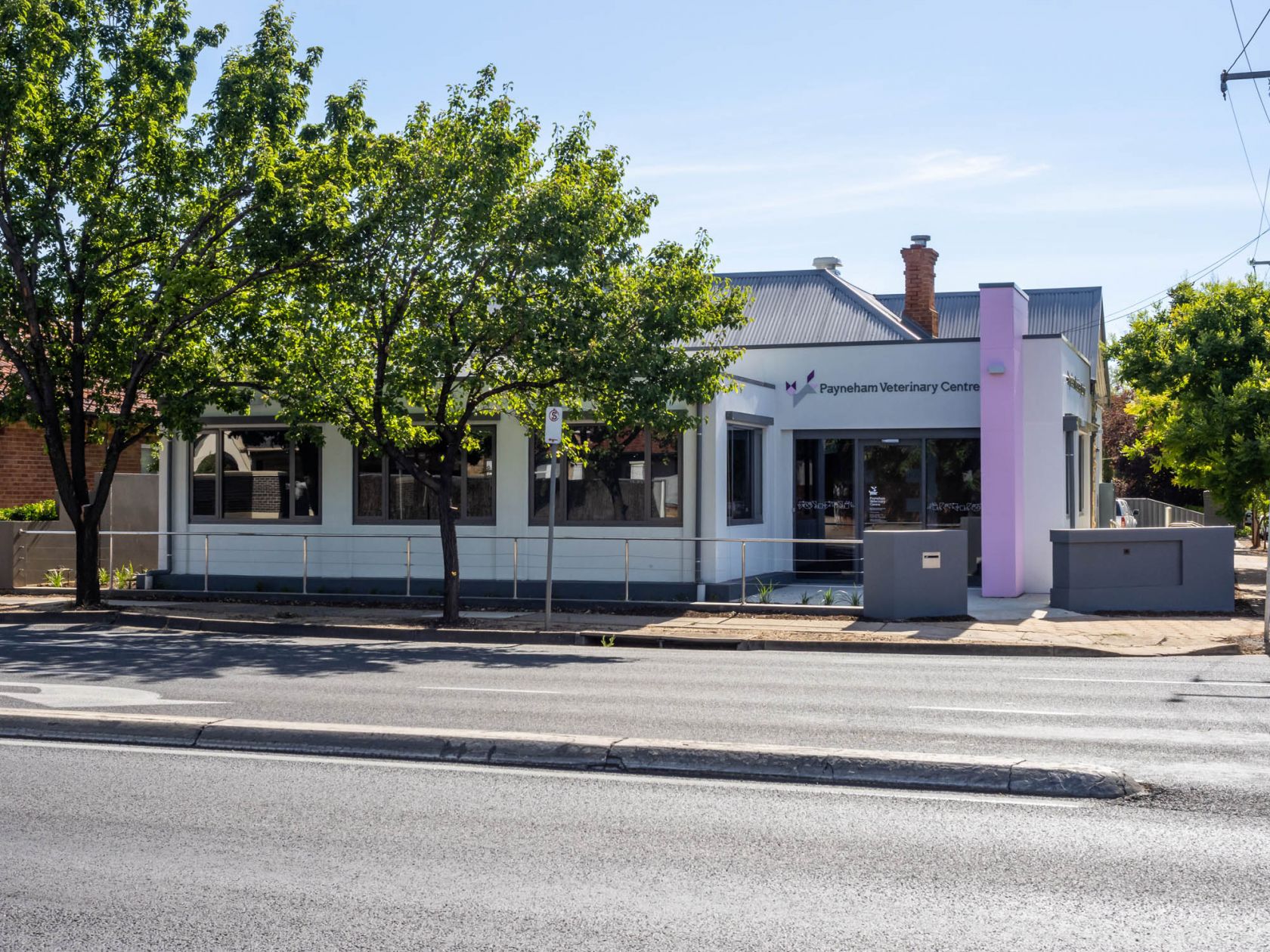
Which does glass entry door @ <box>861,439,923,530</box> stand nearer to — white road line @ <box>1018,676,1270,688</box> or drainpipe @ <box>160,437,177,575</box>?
white road line @ <box>1018,676,1270,688</box>

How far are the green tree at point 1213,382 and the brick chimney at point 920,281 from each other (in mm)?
5328

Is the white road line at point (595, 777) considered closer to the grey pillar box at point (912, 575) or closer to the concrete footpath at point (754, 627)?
the concrete footpath at point (754, 627)

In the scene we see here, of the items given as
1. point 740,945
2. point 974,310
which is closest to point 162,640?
point 740,945

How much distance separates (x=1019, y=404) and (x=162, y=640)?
13.3 meters

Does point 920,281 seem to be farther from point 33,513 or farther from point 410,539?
point 33,513

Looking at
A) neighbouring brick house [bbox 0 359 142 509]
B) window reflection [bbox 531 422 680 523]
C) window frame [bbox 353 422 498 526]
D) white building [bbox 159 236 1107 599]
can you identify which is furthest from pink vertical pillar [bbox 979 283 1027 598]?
neighbouring brick house [bbox 0 359 142 509]

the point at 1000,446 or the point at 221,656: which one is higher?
the point at 1000,446

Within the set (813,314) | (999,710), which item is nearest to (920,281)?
(813,314)

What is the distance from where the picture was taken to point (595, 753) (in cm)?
845

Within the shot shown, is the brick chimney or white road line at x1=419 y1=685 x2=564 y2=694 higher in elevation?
the brick chimney

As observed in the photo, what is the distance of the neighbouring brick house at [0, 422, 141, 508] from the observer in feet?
98.0

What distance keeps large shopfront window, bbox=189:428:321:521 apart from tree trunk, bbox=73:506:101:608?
2.89 metres

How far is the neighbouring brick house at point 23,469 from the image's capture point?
98.0 feet

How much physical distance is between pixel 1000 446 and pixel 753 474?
4.07 metres
